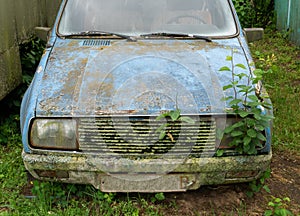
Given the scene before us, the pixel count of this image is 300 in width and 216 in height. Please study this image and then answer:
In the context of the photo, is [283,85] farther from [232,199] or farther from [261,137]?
[261,137]

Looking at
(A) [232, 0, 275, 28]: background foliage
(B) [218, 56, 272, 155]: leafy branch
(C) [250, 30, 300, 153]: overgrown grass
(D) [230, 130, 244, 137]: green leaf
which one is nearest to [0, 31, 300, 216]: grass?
(C) [250, 30, 300, 153]: overgrown grass

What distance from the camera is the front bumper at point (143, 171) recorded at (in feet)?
9.56

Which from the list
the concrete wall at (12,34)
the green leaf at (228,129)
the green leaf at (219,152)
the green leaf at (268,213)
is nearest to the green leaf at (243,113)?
the green leaf at (228,129)

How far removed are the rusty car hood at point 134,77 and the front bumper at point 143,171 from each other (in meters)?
0.33

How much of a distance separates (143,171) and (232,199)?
33.2 inches

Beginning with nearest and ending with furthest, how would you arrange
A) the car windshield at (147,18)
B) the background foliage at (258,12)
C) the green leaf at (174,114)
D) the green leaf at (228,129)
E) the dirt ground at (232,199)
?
the green leaf at (174,114) → the green leaf at (228,129) → the dirt ground at (232,199) → the car windshield at (147,18) → the background foliage at (258,12)

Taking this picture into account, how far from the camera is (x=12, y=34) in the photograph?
4.78 metres

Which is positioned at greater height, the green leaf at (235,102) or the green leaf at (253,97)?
the green leaf at (253,97)

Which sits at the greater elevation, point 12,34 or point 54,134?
point 54,134

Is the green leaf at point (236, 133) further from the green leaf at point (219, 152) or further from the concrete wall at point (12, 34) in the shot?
the concrete wall at point (12, 34)

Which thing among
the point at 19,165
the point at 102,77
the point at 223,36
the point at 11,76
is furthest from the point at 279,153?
the point at 11,76

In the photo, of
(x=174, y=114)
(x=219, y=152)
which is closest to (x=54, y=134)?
(x=174, y=114)

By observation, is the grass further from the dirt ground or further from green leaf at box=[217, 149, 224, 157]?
green leaf at box=[217, 149, 224, 157]

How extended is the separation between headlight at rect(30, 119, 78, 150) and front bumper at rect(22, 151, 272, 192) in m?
0.08
